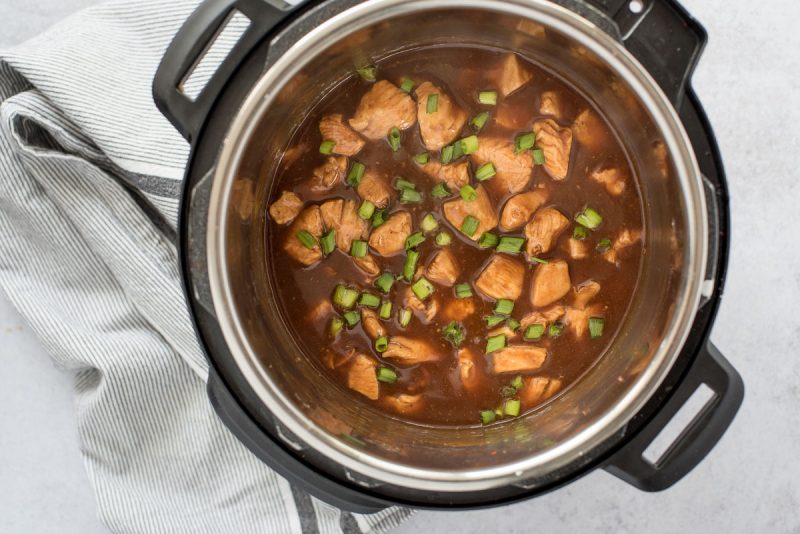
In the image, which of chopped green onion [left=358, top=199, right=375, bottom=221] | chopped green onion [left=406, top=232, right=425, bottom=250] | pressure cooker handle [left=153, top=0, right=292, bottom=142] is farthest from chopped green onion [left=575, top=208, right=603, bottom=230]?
pressure cooker handle [left=153, top=0, right=292, bottom=142]

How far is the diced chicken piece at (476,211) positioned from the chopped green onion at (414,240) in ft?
0.23

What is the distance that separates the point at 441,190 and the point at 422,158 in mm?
80

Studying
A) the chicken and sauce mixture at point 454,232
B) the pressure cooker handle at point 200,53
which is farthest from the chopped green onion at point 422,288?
the pressure cooker handle at point 200,53

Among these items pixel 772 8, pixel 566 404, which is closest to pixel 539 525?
pixel 566 404

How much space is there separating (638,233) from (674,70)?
406 mm

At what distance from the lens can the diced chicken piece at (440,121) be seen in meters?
1.69

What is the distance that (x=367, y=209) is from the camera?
1.70m

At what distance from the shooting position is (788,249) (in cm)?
212

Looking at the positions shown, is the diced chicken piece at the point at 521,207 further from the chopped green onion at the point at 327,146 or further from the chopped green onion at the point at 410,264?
the chopped green onion at the point at 327,146

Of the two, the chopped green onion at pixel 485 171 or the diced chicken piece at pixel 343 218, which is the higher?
the chopped green onion at pixel 485 171

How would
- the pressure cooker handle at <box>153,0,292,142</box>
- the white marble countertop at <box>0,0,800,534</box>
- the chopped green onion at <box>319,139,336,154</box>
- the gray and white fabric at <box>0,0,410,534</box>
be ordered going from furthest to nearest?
1. the white marble countertop at <box>0,0,800,534</box>
2. the gray and white fabric at <box>0,0,410,534</box>
3. the chopped green onion at <box>319,139,336,154</box>
4. the pressure cooker handle at <box>153,0,292,142</box>

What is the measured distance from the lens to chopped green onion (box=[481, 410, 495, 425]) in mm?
1812

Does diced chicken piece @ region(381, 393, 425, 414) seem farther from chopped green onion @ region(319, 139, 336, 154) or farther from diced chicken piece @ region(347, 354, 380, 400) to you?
chopped green onion @ region(319, 139, 336, 154)

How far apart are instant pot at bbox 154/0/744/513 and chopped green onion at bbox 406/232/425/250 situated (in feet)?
1.08
